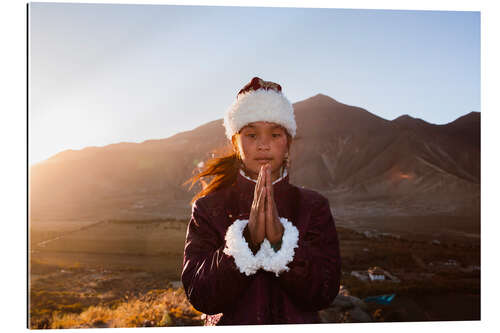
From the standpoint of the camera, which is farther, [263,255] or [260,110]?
[260,110]

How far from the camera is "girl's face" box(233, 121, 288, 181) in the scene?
1.45m

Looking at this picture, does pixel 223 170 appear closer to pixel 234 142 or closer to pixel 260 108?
pixel 234 142

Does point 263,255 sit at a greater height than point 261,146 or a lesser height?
lesser

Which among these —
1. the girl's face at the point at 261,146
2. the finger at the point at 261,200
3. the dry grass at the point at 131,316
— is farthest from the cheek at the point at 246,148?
the dry grass at the point at 131,316

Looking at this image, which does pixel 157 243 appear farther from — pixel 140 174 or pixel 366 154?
pixel 366 154

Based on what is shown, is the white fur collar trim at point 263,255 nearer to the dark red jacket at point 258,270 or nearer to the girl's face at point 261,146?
the dark red jacket at point 258,270

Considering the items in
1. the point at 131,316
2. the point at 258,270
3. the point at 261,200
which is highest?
the point at 261,200

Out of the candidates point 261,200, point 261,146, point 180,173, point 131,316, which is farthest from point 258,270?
point 180,173

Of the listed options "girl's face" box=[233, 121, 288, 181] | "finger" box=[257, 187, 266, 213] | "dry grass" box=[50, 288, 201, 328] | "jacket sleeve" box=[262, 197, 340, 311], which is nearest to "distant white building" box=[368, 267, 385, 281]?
"dry grass" box=[50, 288, 201, 328]

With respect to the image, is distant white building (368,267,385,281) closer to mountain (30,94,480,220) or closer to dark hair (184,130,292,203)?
mountain (30,94,480,220)

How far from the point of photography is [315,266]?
3.99ft

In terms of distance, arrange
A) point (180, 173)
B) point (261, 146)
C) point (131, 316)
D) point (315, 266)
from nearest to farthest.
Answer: point (315, 266), point (261, 146), point (131, 316), point (180, 173)

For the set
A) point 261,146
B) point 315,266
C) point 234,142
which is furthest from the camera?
point 234,142

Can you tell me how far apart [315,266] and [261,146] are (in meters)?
0.50
